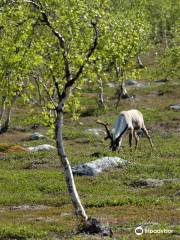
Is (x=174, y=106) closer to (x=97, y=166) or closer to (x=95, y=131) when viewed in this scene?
(x=95, y=131)

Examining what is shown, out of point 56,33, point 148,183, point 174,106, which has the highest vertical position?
point 56,33

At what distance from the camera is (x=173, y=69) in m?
76.8

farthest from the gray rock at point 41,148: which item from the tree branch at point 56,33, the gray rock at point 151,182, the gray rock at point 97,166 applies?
the tree branch at point 56,33

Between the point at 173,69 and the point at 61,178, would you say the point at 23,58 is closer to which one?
the point at 61,178

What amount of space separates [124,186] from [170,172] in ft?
12.5

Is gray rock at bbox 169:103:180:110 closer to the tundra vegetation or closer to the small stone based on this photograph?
the tundra vegetation

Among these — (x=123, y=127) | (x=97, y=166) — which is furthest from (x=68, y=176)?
(x=123, y=127)

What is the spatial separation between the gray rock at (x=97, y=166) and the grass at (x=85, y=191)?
610 mm

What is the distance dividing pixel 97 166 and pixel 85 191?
4.78 metres

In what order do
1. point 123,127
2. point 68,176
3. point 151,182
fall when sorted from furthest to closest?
point 123,127 → point 151,182 → point 68,176

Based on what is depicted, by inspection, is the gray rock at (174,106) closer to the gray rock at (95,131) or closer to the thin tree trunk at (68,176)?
the gray rock at (95,131)

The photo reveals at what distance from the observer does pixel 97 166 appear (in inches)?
1369

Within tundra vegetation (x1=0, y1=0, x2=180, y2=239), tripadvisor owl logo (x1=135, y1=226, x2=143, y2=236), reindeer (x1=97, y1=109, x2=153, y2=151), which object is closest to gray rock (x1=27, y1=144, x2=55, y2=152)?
tundra vegetation (x1=0, y1=0, x2=180, y2=239)

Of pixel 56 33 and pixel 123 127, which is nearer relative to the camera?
pixel 56 33
